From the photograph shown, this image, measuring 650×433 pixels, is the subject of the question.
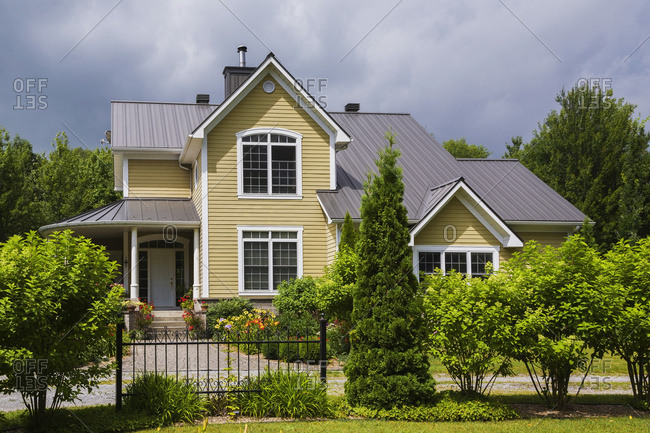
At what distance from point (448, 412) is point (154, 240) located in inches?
633

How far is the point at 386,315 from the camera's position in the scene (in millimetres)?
9117

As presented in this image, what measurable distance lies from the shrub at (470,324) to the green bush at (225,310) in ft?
30.2

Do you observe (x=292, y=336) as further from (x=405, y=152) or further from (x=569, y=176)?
(x=569, y=176)

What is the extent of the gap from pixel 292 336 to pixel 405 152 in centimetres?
1163

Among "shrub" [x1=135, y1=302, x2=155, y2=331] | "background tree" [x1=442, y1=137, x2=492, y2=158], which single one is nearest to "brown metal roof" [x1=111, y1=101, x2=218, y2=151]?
"shrub" [x1=135, y1=302, x2=155, y2=331]

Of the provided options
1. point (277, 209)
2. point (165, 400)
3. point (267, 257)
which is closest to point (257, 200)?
point (277, 209)

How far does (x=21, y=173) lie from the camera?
31.5 m

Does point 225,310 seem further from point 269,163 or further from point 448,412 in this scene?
point 448,412

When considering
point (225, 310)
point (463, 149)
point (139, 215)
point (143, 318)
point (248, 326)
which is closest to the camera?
point (248, 326)

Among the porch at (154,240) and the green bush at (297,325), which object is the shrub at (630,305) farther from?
the porch at (154,240)

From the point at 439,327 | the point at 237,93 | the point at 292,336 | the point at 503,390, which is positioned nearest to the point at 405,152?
the point at 237,93

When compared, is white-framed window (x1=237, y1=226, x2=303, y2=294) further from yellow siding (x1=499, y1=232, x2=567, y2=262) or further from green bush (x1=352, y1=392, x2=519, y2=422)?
green bush (x1=352, y1=392, x2=519, y2=422)

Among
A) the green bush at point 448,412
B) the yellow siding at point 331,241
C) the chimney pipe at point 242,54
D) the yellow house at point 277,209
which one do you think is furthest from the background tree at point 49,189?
the green bush at point 448,412

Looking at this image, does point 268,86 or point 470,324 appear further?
point 268,86
